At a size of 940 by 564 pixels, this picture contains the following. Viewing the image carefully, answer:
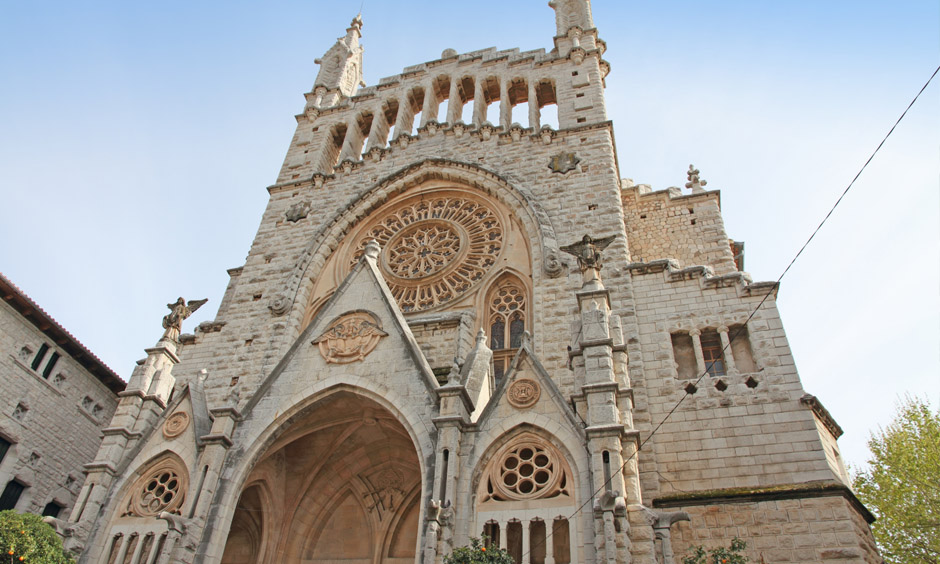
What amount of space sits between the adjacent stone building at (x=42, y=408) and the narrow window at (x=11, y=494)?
0.8 inches

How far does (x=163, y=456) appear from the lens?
11.8 m

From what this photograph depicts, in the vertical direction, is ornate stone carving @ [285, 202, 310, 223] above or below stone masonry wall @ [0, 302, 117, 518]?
above

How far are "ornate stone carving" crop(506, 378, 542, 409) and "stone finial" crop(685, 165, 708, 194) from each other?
9.39 m

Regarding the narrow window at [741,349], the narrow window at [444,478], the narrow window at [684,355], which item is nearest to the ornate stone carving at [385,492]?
the narrow window at [444,478]

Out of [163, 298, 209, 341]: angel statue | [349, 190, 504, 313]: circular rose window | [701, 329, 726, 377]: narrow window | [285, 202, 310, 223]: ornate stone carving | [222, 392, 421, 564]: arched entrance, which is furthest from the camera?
[285, 202, 310, 223]: ornate stone carving

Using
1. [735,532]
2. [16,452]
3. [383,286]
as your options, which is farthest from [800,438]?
[16,452]

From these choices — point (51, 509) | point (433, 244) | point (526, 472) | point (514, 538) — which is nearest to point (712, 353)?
point (526, 472)

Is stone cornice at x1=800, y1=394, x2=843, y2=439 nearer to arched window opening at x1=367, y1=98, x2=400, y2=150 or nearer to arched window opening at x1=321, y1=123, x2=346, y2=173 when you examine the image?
arched window opening at x1=367, y1=98, x2=400, y2=150

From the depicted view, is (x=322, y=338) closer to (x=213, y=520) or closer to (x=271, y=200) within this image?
(x=213, y=520)

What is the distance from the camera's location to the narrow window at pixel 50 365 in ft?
58.3

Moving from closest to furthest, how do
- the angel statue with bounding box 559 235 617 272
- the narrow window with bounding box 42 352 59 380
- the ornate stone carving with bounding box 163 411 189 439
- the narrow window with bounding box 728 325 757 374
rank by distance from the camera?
the ornate stone carving with bounding box 163 411 189 439 → the angel statue with bounding box 559 235 617 272 → the narrow window with bounding box 728 325 757 374 → the narrow window with bounding box 42 352 59 380

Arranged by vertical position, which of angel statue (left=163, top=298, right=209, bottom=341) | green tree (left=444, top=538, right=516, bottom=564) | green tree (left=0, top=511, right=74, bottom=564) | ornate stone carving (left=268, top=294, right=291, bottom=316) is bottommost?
green tree (left=444, top=538, right=516, bottom=564)

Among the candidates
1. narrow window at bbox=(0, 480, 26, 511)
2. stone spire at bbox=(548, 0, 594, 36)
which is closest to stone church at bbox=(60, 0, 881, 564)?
stone spire at bbox=(548, 0, 594, 36)

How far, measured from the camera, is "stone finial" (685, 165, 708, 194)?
17703mm
